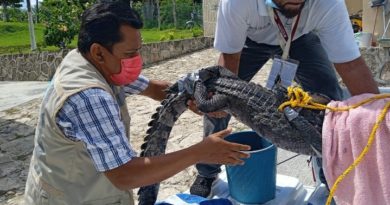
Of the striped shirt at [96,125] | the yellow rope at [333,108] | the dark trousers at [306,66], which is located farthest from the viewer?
the dark trousers at [306,66]

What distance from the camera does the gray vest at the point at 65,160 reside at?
1.75 m

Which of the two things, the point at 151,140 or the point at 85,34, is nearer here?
the point at 85,34

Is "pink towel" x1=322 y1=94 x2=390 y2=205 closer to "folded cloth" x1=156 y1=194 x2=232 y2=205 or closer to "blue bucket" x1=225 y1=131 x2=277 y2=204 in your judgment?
"blue bucket" x1=225 y1=131 x2=277 y2=204

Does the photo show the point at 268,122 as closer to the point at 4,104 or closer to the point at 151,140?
the point at 151,140

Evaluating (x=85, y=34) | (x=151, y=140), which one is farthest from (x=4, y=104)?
(x=85, y=34)

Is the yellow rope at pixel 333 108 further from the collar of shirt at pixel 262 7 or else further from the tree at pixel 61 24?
the tree at pixel 61 24

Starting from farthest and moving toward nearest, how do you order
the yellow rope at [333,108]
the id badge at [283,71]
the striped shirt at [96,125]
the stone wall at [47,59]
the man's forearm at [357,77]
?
the stone wall at [47,59] → the id badge at [283,71] → the man's forearm at [357,77] → the striped shirt at [96,125] → the yellow rope at [333,108]

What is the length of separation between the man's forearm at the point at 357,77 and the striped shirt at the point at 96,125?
1279mm

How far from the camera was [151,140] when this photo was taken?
245 cm

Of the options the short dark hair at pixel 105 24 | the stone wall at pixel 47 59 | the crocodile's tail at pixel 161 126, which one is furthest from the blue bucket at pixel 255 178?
the stone wall at pixel 47 59

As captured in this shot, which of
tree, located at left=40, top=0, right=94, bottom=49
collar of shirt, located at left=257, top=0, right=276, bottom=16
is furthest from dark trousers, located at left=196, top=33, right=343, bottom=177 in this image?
tree, located at left=40, top=0, right=94, bottom=49

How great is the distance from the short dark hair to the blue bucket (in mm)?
975

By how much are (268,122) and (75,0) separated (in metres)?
12.3

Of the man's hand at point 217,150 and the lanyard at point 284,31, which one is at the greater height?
the lanyard at point 284,31
